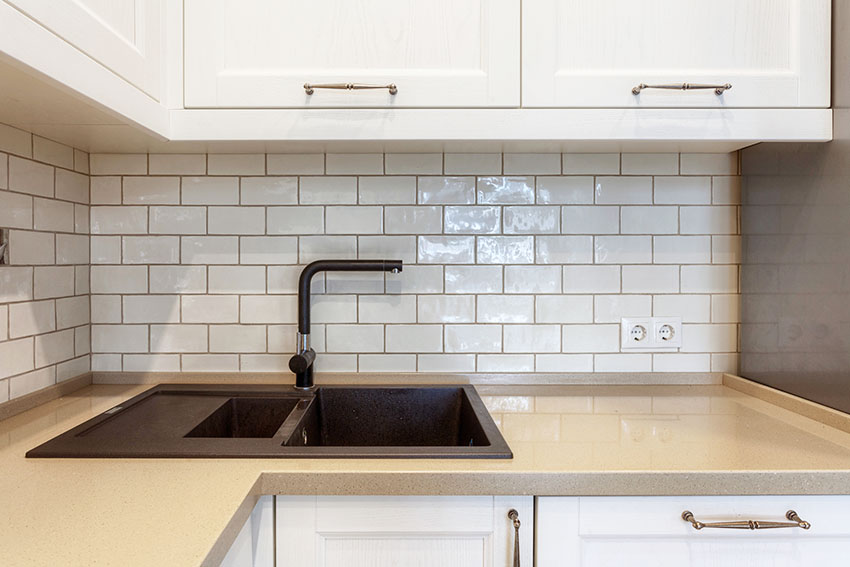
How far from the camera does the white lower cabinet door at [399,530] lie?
35.2 inches

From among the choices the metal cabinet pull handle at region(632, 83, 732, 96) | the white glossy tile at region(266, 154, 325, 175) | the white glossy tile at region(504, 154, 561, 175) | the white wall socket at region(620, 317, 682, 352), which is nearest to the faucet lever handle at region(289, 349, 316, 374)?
the white glossy tile at region(266, 154, 325, 175)

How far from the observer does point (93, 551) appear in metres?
0.64

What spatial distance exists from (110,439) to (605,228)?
1.20 m

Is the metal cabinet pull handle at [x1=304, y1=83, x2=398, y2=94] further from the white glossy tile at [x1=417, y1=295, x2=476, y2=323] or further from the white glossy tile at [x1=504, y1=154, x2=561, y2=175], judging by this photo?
the white glossy tile at [x1=417, y1=295, x2=476, y2=323]

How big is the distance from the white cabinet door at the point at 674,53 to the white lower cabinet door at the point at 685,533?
2.44 feet

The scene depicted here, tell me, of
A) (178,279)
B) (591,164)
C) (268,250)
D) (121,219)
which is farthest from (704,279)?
(121,219)

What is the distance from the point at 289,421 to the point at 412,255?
53 cm

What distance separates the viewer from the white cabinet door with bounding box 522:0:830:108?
1.13 m

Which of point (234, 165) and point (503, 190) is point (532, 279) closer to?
point (503, 190)

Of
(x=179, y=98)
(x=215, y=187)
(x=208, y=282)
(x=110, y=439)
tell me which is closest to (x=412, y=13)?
(x=179, y=98)

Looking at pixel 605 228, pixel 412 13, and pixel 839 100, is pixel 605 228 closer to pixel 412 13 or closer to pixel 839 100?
pixel 839 100

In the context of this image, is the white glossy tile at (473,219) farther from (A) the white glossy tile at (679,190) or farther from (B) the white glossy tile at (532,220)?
(A) the white glossy tile at (679,190)

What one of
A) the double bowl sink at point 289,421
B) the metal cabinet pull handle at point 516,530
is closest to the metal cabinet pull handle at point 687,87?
the double bowl sink at point 289,421

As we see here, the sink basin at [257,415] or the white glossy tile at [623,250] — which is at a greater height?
the white glossy tile at [623,250]
